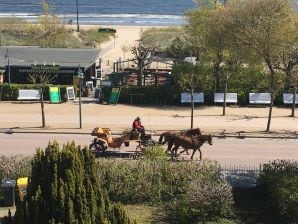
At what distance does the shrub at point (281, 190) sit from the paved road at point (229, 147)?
196 inches

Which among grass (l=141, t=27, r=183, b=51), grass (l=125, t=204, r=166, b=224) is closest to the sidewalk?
grass (l=125, t=204, r=166, b=224)

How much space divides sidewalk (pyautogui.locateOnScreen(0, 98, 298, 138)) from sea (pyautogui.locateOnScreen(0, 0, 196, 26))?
226 ft

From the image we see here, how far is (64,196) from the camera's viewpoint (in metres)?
14.1

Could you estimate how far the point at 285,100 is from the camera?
4084cm

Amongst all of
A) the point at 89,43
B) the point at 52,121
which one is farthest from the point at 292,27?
the point at 89,43

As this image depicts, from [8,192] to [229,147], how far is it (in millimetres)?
12307

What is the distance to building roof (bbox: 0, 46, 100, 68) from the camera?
4604cm

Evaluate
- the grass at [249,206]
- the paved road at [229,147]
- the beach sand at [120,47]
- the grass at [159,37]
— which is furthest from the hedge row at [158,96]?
the grass at [159,37]

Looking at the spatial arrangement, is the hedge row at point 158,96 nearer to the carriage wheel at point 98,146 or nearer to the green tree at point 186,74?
the green tree at point 186,74

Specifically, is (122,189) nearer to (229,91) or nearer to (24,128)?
(24,128)

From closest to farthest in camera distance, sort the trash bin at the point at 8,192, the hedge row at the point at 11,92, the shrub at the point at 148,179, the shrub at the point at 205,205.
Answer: the shrub at the point at 205,205 → the trash bin at the point at 8,192 → the shrub at the point at 148,179 → the hedge row at the point at 11,92

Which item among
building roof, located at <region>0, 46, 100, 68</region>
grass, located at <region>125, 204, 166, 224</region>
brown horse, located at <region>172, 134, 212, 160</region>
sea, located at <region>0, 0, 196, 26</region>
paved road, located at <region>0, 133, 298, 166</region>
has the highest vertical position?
sea, located at <region>0, 0, 196, 26</region>

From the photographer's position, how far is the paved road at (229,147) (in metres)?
28.9

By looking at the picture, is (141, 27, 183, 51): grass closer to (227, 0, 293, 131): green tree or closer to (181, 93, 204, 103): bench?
(181, 93, 204, 103): bench
